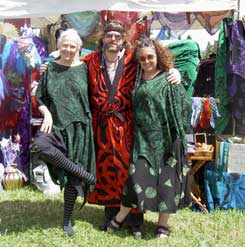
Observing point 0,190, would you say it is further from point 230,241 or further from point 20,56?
point 230,241

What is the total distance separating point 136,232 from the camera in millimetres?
3586

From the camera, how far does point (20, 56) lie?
5031 millimetres

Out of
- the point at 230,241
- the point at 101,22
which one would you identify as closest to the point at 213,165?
the point at 230,241

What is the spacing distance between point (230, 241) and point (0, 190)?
252 centimetres

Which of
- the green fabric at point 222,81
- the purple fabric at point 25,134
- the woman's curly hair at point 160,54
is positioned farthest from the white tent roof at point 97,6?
the woman's curly hair at point 160,54

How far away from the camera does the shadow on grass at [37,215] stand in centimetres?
379

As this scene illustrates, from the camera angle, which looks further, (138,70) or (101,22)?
(101,22)

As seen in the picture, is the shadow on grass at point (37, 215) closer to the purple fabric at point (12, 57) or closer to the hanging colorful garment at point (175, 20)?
the purple fabric at point (12, 57)

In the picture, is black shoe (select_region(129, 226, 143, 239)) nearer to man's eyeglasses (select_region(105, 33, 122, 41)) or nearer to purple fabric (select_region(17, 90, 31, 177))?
man's eyeglasses (select_region(105, 33, 122, 41))

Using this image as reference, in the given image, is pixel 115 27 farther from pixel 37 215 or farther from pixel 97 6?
pixel 37 215

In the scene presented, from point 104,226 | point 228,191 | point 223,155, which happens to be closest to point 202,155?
point 223,155

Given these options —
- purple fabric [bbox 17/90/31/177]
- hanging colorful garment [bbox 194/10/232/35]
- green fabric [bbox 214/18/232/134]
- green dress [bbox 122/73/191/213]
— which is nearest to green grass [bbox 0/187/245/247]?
green dress [bbox 122/73/191/213]

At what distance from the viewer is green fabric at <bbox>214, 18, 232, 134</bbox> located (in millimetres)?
4305

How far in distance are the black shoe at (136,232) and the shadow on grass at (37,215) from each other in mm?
327
